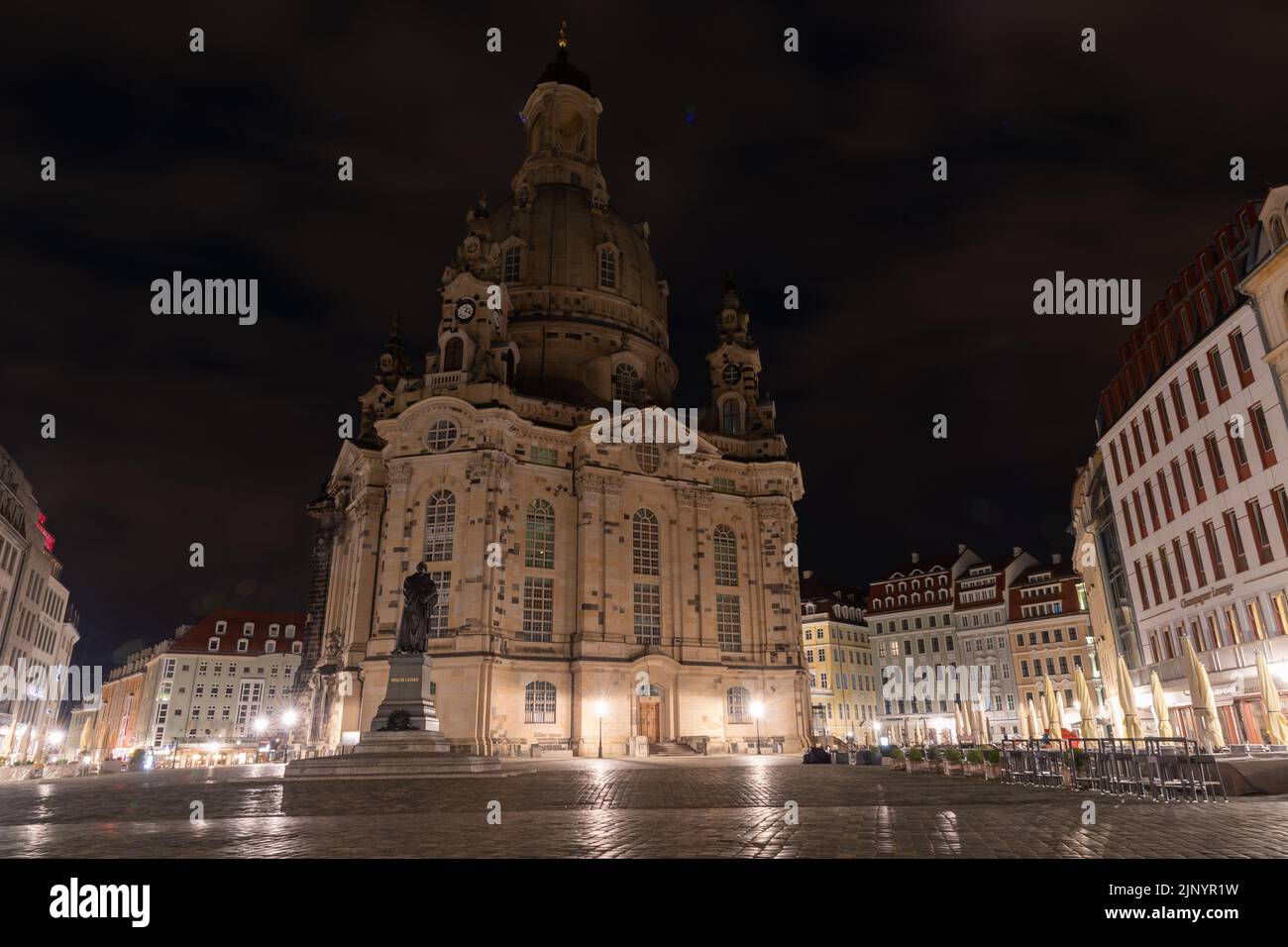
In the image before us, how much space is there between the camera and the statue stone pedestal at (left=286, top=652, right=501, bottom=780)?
27.3m

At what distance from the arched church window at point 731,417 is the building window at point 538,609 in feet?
67.4

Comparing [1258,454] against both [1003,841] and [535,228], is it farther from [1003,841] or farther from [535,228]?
[535,228]

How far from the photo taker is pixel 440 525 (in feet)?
167

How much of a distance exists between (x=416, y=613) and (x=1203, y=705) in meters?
26.8

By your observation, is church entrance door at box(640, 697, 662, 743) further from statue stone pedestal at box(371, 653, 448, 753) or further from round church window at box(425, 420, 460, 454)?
statue stone pedestal at box(371, 653, 448, 753)

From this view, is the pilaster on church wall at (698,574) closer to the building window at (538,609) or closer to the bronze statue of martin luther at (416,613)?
the building window at (538,609)

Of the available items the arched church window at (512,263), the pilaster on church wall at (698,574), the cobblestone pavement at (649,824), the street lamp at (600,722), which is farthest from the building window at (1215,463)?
the arched church window at (512,263)

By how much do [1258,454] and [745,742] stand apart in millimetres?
34644

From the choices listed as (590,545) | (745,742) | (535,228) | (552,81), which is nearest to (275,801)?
(590,545)

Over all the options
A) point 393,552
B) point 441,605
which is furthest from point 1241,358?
point 393,552

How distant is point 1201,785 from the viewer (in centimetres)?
1512

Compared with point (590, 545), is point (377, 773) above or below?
below

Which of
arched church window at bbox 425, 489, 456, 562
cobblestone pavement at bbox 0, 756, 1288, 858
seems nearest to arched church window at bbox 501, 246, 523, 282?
arched church window at bbox 425, 489, 456, 562

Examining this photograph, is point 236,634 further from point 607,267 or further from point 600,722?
point 600,722
